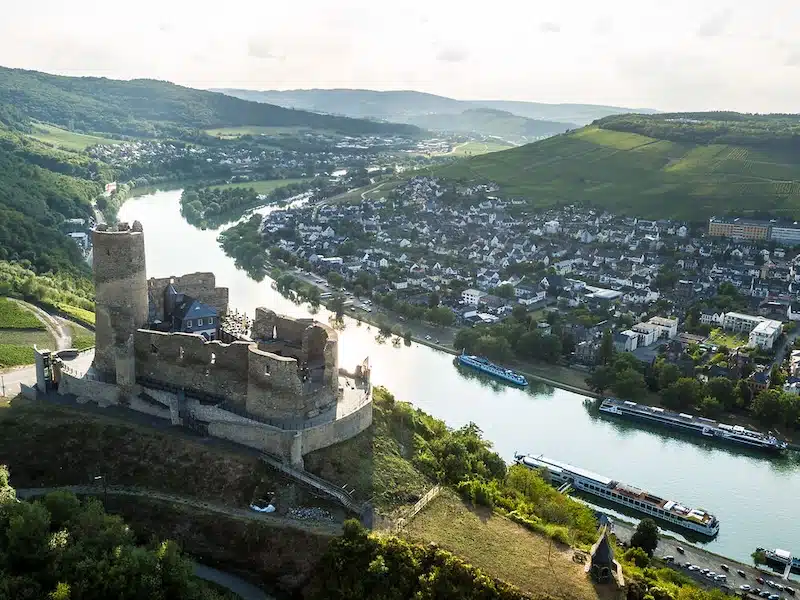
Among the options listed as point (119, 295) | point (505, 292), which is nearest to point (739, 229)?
point (505, 292)

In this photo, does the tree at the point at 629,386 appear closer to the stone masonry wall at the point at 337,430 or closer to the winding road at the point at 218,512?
the stone masonry wall at the point at 337,430

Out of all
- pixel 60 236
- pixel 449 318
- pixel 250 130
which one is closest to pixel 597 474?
pixel 449 318

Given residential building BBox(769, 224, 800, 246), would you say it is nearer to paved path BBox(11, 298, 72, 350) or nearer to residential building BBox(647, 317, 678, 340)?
residential building BBox(647, 317, 678, 340)

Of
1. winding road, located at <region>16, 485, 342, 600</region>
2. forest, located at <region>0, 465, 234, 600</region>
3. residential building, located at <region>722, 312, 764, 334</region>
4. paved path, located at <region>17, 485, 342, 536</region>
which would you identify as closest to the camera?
forest, located at <region>0, 465, 234, 600</region>

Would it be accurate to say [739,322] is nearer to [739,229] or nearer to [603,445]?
[603,445]

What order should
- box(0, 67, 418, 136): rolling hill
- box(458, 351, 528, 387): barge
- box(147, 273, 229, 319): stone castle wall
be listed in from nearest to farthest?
box(147, 273, 229, 319): stone castle wall → box(458, 351, 528, 387): barge → box(0, 67, 418, 136): rolling hill

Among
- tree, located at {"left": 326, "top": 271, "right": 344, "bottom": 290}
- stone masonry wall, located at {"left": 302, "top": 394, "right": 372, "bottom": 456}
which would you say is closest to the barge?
tree, located at {"left": 326, "top": 271, "right": 344, "bottom": 290}
